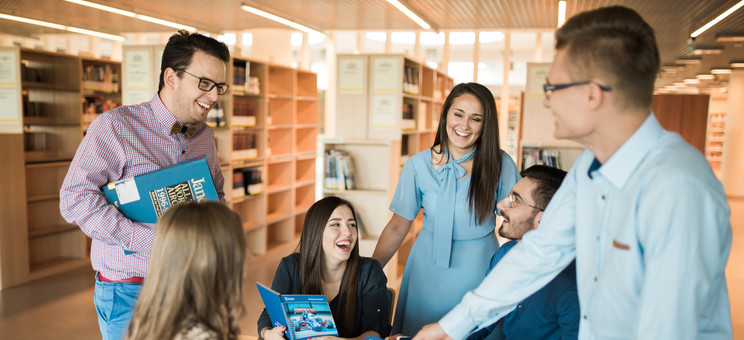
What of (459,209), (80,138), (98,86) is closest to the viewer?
(459,209)

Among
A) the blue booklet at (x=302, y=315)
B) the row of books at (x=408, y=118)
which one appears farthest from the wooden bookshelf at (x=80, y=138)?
the blue booklet at (x=302, y=315)

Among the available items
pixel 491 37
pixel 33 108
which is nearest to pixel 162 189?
pixel 33 108

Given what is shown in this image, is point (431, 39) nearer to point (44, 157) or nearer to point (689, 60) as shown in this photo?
point (689, 60)

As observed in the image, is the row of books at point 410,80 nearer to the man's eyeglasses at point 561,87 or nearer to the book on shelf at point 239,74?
the book on shelf at point 239,74

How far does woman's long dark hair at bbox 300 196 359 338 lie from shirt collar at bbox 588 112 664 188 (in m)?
1.25

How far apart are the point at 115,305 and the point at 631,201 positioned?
1683 millimetres

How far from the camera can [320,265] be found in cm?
222

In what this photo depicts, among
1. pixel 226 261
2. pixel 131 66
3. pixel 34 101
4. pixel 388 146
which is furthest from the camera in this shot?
pixel 34 101

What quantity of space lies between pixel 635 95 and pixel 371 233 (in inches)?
142

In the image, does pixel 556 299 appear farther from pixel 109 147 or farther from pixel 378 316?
pixel 109 147

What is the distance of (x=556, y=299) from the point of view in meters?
1.82

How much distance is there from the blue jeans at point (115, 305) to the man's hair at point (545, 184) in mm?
1500

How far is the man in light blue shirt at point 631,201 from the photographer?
994mm

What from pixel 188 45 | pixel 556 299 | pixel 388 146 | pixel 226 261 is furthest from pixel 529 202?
pixel 388 146
